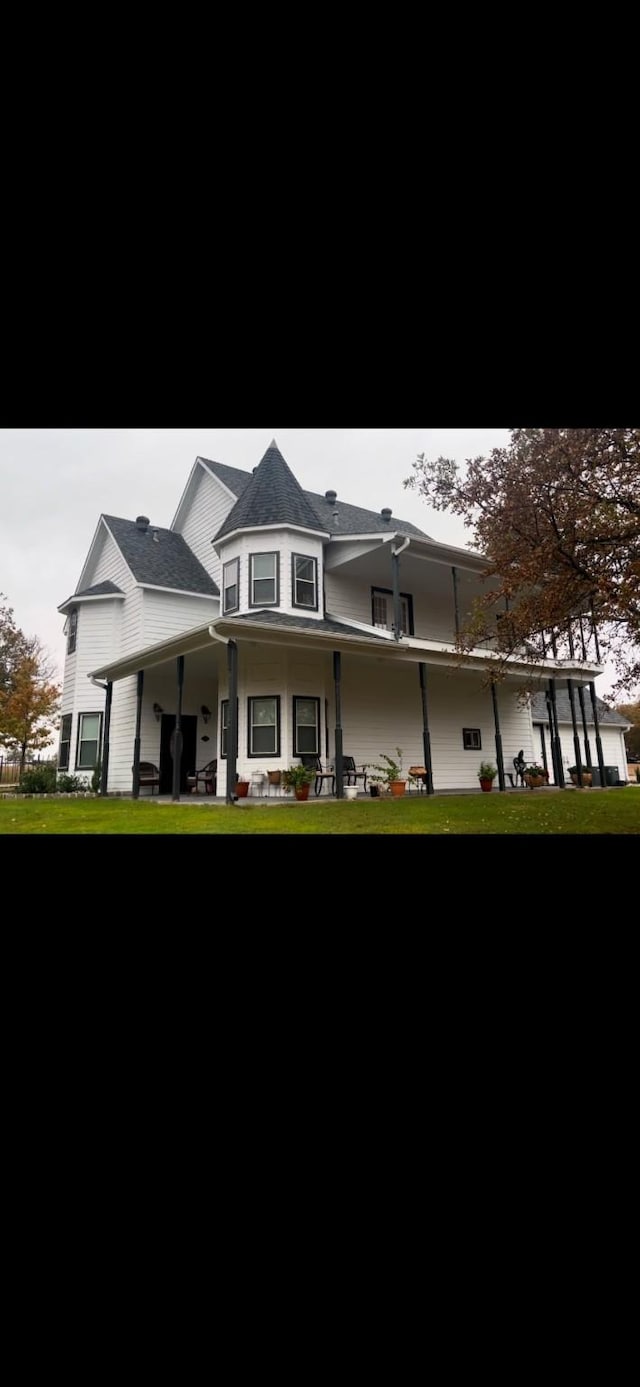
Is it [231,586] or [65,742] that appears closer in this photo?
[231,586]

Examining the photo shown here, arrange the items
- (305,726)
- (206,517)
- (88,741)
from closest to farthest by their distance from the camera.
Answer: (305,726)
(88,741)
(206,517)

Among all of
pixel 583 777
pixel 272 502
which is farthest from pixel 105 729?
pixel 583 777

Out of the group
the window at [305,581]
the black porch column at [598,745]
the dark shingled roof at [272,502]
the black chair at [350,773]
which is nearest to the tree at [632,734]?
the black porch column at [598,745]

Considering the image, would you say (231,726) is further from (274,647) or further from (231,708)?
(274,647)

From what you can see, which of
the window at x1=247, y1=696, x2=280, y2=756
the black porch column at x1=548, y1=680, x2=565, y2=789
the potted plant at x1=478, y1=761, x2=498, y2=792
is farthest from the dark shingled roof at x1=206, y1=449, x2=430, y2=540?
the potted plant at x1=478, y1=761, x2=498, y2=792

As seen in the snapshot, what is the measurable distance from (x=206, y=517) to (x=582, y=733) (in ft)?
42.1

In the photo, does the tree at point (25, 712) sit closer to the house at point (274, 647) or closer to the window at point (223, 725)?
the house at point (274, 647)

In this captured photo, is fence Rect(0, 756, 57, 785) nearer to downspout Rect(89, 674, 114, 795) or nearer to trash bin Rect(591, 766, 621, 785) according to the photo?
downspout Rect(89, 674, 114, 795)

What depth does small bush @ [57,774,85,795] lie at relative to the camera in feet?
42.2

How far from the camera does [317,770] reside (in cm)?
1131
